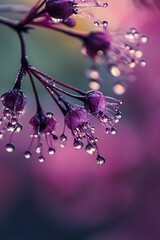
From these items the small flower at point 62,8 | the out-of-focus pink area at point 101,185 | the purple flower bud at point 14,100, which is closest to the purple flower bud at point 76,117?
the purple flower bud at point 14,100

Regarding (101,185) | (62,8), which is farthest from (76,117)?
(101,185)

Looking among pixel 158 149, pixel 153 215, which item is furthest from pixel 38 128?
pixel 153 215

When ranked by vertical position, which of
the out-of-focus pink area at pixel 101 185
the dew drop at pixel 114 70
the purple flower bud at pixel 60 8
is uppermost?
the purple flower bud at pixel 60 8

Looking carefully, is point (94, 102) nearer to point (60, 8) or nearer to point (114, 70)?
point (60, 8)

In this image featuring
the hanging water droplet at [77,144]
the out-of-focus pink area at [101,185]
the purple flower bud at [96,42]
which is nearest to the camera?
the hanging water droplet at [77,144]

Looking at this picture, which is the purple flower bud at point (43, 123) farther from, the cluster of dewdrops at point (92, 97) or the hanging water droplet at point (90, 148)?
the hanging water droplet at point (90, 148)
